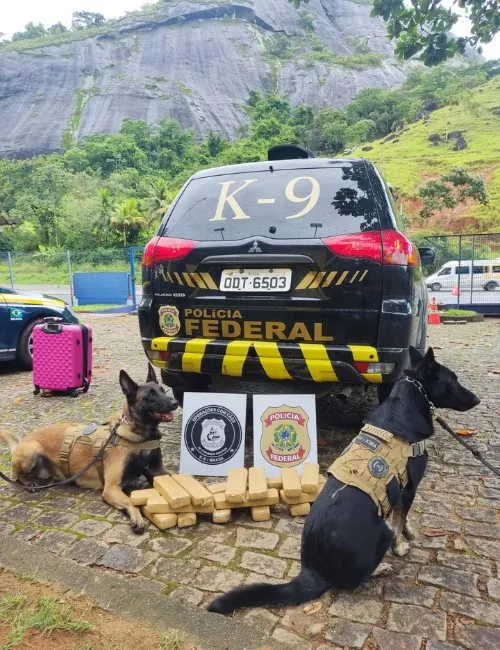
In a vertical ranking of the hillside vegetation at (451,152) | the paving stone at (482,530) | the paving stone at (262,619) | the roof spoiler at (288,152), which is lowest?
the paving stone at (482,530)

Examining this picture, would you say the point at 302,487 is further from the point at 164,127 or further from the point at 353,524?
the point at 164,127

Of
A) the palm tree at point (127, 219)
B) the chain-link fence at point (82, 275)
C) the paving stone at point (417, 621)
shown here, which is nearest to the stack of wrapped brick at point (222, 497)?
the paving stone at point (417, 621)

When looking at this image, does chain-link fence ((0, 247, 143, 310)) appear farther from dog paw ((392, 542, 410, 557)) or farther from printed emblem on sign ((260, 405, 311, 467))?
dog paw ((392, 542, 410, 557))

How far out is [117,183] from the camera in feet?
205

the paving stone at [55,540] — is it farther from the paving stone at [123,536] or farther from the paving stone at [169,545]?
the paving stone at [169,545]

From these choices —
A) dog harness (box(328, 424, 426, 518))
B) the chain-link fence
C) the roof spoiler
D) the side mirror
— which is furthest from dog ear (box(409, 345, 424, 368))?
the chain-link fence

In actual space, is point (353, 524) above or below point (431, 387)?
below

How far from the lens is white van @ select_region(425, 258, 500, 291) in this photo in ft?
52.2

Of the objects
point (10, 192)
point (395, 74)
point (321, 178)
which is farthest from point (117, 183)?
point (395, 74)

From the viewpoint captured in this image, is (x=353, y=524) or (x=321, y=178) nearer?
(x=353, y=524)

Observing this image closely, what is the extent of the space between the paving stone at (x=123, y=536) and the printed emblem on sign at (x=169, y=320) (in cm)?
133

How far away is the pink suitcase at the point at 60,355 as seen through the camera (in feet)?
18.0

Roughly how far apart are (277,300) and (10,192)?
60.4m

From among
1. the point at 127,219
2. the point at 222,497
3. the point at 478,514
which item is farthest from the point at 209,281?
the point at 127,219
